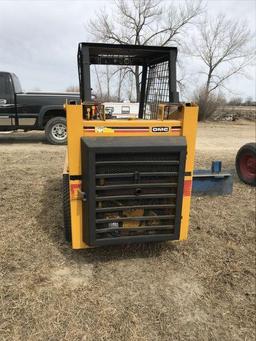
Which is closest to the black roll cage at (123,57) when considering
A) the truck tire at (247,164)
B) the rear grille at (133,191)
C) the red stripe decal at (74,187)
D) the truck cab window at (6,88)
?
the rear grille at (133,191)

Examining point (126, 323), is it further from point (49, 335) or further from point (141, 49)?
point (141, 49)

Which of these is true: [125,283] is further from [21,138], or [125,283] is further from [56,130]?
[21,138]

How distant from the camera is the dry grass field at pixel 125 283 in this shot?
273 cm

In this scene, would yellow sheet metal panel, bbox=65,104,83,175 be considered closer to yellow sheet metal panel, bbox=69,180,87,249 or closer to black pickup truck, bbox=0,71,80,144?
yellow sheet metal panel, bbox=69,180,87,249

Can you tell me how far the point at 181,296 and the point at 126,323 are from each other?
2.00 ft

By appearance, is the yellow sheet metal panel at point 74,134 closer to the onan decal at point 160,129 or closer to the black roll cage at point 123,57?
the black roll cage at point 123,57

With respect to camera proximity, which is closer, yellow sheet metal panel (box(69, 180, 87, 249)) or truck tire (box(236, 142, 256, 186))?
yellow sheet metal panel (box(69, 180, 87, 249))

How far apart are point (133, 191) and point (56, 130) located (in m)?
7.00

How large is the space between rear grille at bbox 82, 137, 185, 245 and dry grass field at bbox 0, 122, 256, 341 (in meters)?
0.36

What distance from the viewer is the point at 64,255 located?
11.8ft

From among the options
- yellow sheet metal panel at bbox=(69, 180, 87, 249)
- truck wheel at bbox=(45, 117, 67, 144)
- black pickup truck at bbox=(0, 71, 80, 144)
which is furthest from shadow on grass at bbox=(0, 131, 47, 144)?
yellow sheet metal panel at bbox=(69, 180, 87, 249)

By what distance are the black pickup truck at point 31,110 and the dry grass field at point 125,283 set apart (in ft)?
16.7

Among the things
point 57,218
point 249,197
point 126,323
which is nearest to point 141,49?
point 57,218

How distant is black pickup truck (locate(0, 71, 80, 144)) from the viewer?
9.47 meters
